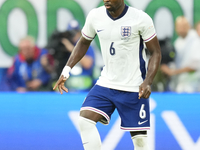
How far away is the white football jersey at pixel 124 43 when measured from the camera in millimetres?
3893

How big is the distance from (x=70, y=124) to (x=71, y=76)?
0.94m

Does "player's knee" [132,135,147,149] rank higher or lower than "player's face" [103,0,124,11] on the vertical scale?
lower

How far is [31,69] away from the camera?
6105mm

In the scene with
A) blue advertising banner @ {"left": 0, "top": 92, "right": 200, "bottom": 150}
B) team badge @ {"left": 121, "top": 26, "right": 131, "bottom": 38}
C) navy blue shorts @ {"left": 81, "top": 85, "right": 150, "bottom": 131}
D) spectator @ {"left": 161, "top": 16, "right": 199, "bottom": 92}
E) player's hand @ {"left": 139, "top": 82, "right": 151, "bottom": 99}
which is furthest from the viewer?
spectator @ {"left": 161, "top": 16, "right": 199, "bottom": 92}

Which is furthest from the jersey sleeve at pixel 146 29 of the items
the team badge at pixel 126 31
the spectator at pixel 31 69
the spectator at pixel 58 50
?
the spectator at pixel 31 69

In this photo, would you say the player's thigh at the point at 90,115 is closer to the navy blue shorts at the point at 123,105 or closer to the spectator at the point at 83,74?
the navy blue shorts at the point at 123,105

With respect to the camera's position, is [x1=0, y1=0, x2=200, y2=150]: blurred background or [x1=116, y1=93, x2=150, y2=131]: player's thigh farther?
[x1=0, y1=0, x2=200, y2=150]: blurred background

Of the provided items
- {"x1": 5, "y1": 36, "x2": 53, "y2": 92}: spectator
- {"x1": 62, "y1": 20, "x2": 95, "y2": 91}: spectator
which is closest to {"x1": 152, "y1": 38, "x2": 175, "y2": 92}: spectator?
{"x1": 62, "y1": 20, "x2": 95, "y2": 91}: spectator

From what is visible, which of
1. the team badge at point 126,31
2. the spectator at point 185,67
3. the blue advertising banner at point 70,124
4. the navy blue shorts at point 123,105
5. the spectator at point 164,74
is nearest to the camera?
the team badge at point 126,31

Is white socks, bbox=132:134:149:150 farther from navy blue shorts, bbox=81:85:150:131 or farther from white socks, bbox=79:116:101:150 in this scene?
white socks, bbox=79:116:101:150

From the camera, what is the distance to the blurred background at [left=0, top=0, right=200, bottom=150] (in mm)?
5195

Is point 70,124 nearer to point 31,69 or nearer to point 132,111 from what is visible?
point 31,69

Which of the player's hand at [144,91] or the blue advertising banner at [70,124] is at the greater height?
the player's hand at [144,91]

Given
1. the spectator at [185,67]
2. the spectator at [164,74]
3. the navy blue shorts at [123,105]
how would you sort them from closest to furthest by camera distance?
the navy blue shorts at [123,105], the spectator at [185,67], the spectator at [164,74]
